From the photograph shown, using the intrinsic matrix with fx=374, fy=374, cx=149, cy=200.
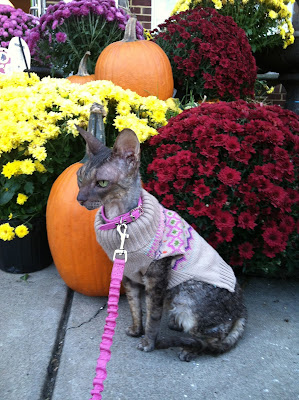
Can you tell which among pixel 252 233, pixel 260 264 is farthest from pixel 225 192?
pixel 260 264

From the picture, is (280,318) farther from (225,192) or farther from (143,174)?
(143,174)

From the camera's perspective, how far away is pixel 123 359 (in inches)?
82.0

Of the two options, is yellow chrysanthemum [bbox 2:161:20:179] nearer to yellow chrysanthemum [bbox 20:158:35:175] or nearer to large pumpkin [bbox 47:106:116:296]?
yellow chrysanthemum [bbox 20:158:35:175]

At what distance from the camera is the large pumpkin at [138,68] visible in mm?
3748

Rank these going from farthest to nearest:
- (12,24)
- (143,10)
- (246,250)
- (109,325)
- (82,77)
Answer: (143,10) → (12,24) → (82,77) → (246,250) → (109,325)

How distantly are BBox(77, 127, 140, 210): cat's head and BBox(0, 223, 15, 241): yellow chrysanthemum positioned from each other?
3.83ft

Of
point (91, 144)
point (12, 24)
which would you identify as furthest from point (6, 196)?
point (12, 24)

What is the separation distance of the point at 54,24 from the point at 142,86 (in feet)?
4.81

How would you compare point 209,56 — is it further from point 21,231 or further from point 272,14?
point 21,231

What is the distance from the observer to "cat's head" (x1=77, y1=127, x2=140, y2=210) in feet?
5.85

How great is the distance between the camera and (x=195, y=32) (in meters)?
4.16

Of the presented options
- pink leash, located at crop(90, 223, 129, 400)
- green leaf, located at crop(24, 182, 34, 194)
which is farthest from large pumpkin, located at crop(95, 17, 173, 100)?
pink leash, located at crop(90, 223, 129, 400)

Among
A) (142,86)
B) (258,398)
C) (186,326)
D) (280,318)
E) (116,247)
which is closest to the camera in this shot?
(258,398)

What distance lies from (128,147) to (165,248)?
22.9 inches
